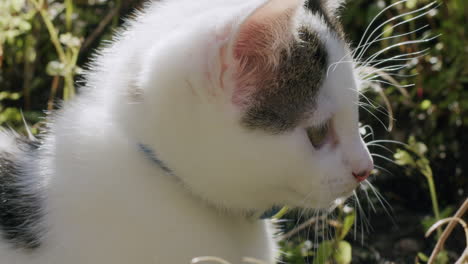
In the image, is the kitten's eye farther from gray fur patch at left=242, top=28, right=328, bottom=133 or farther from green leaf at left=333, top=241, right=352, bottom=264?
green leaf at left=333, top=241, right=352, bottom=264

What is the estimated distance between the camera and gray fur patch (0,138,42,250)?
5.72ft

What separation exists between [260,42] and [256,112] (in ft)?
0.58

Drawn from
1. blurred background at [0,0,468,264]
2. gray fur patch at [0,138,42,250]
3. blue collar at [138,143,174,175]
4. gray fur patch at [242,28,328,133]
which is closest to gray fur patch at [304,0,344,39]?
gray fur patch at [242,28,328,133]

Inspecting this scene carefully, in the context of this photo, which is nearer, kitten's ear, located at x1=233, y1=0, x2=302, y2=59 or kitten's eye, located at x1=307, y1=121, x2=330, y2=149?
kitten's ear, located at x1=233, y1=0, x2=302, y2=59

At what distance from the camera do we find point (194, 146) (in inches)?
65.4

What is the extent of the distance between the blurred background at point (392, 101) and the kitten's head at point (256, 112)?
2.67 feet

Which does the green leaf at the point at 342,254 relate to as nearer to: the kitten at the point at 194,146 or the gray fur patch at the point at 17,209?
the kitten at the point at 194,146

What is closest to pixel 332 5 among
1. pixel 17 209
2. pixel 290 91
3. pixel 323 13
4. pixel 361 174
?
pixel 323 13

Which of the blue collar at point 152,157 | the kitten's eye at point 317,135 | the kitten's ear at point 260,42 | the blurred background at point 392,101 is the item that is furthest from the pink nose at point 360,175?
the blurred background at point 392,101

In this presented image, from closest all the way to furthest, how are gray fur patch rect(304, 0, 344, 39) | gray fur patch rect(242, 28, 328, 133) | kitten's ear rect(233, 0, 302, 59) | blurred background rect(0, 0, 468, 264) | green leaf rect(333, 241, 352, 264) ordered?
kitten's ear rect(233, 0, 302, 59) < gray fur patch rect(242, 28, 328, 133) < gray fur patch rect(304, 0, 344, 39) < green leaf rect(333, 241, 352, 264) < blurred background rect(0, 0, 468, 264)

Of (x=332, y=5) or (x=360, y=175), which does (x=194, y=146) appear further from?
(x=332, y=5)

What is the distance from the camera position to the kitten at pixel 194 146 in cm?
162

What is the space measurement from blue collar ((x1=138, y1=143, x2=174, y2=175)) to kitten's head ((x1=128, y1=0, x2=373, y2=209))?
0.06 ft

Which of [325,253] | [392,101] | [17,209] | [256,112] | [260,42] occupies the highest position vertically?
[260,42]
